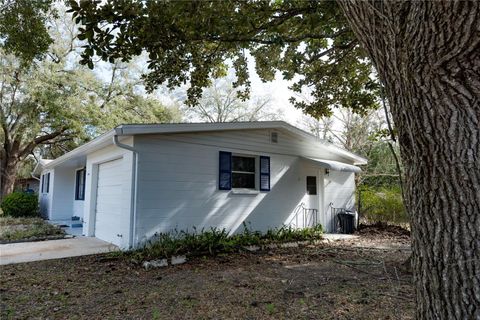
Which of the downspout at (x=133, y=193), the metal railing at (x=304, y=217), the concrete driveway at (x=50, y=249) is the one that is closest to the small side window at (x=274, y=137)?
the metal railing at (x=304, y=217)

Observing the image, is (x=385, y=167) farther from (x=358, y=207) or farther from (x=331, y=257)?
(x=331, y=257)

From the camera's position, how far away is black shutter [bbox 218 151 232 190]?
814 cm

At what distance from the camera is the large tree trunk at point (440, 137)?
155 centimetres

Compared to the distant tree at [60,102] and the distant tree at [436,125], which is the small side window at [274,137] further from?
the distant tree at [60,102]

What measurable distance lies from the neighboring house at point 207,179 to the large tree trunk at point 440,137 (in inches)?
227

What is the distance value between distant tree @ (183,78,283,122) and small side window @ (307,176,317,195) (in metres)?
19.0

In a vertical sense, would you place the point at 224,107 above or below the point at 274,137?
above

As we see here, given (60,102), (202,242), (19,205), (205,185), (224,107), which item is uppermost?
(224,107)

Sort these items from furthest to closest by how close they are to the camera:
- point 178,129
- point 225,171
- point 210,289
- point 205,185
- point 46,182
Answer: point 46,182 → point 225,171 → point 205,185 → point 178,129 → point 210,289

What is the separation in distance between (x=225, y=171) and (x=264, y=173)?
1409mm

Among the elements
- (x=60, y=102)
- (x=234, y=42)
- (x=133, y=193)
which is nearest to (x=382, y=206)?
(x=234, y=42)

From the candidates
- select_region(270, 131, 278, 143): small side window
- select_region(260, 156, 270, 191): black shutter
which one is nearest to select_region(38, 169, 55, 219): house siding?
select_region(260, 156, 270, 191): black shutter

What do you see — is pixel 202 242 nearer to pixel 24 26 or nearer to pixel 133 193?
pixel 133 193

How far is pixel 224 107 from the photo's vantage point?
29547 mm
